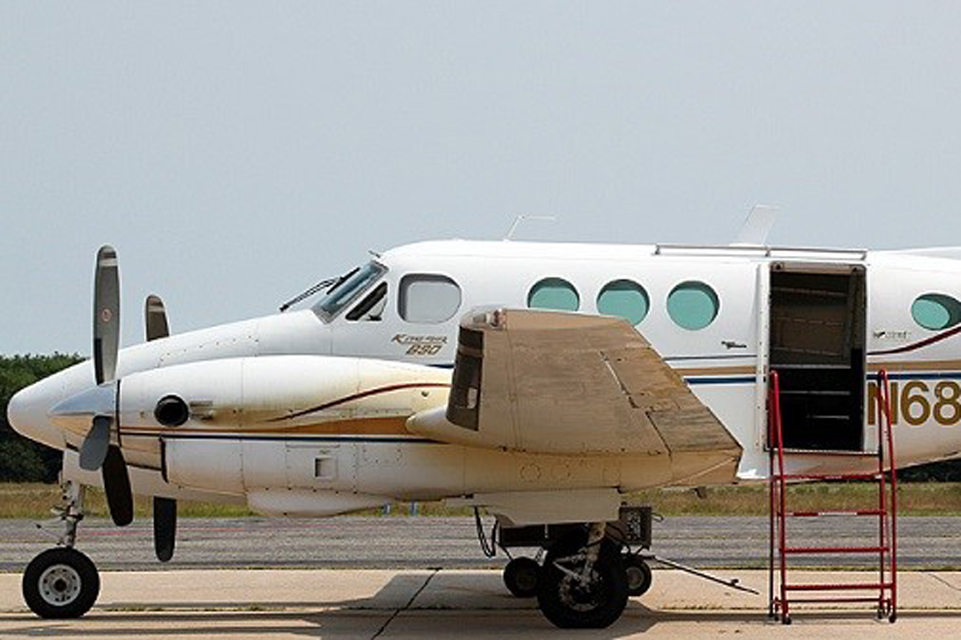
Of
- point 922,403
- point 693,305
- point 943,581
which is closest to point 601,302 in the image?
point 693,305

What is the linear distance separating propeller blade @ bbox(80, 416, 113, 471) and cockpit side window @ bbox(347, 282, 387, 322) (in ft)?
7.56

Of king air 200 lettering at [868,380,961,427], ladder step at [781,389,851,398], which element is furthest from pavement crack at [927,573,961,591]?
ladder step at [781,389,851,398]

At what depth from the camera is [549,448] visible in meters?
13.0

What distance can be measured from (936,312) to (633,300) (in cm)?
261

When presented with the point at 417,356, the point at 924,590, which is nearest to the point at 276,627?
the point at 417,356

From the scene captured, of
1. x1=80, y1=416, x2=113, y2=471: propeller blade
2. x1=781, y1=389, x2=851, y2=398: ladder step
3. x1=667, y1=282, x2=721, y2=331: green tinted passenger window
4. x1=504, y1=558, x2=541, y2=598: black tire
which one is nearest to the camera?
x1=80, y1=416, x2=113, y2=471: propeller blade

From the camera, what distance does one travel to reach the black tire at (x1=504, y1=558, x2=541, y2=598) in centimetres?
1592

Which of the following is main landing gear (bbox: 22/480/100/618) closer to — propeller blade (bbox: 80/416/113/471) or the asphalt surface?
propeller blade (bbox: 80/416/113/471)

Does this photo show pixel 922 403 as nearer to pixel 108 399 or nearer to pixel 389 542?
pixel 108 399

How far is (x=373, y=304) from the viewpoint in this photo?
45.7 ft

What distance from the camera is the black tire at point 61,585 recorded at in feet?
45.3

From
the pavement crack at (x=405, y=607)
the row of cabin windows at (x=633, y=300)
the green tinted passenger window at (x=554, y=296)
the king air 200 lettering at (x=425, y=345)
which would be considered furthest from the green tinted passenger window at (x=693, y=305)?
the pavement crack at (x=405, y=607)

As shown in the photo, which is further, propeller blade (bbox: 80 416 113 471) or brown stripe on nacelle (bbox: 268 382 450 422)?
brown stripe on nacelle (bbox: 268 382 450 422)

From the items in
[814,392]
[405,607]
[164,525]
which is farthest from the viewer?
[405,607]
